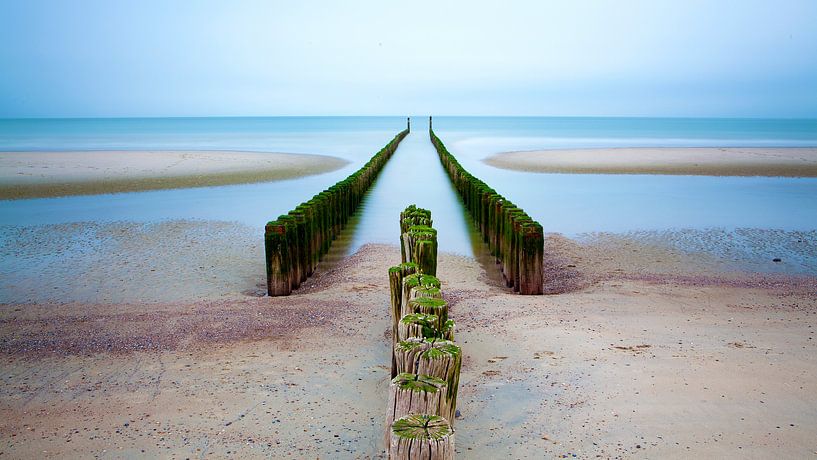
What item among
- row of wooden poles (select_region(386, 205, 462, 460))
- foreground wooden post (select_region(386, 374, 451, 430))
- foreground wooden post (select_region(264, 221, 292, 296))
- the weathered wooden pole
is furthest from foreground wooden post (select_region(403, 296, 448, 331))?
foreground wooden post (select_region(264, 221, 292, 296))

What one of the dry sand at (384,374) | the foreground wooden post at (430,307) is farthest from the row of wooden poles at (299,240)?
the foreground wooden post at (430,307)

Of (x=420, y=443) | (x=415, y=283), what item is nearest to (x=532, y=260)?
(x=415, y=283)

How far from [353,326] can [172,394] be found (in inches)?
74.8

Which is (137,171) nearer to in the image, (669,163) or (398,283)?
(398,283)

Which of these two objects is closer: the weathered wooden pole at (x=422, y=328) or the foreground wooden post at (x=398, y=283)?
the weathered wooden pole at (x=422, y=328)

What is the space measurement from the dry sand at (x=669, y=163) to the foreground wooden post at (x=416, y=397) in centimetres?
2325

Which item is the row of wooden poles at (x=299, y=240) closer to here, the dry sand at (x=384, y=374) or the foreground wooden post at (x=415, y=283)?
the dry sand at (x=384, y=374)

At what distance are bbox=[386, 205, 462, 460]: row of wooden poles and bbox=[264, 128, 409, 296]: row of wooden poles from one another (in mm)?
2549

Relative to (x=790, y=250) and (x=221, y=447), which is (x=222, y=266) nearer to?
(x=221, y=447)

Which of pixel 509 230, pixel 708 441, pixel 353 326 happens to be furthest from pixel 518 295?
pixel 708 441

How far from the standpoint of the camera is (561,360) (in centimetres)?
498

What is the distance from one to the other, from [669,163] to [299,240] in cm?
2408

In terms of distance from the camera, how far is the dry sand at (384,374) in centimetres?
380

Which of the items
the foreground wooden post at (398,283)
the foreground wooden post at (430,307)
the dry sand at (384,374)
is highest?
the foreground wooden post at (430,307)
